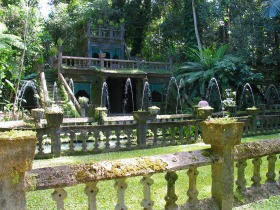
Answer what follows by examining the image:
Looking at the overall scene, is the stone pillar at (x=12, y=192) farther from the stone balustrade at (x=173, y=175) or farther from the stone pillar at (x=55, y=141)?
the stone pillar at (x=55, y=141)

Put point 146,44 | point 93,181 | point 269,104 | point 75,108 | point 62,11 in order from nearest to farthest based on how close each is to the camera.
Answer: point 93,181
point 75,108
point 269,104
point 62,11
point 146,44

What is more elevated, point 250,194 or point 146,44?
point 146,44

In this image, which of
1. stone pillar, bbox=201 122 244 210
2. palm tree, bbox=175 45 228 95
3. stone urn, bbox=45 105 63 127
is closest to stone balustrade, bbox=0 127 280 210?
stone pillar, bbox=201 122 244 210

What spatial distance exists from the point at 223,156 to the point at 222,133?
32cm

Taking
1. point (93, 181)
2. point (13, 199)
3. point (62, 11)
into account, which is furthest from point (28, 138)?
point (62, 11)

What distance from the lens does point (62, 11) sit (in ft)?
90.1

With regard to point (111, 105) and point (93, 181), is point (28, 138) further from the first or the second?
point (111, 105)

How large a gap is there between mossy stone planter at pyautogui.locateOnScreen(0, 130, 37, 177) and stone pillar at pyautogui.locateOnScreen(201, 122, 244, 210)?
194 cm

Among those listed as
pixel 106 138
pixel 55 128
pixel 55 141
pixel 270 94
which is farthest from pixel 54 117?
pixel 270 94

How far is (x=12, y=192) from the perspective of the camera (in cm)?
230

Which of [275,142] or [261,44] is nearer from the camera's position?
[275,142]

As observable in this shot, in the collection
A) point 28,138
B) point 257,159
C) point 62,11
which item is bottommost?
point 257,159

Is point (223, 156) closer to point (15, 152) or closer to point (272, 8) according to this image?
point (15, 152)

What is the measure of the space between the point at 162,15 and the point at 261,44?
40.7 ft
